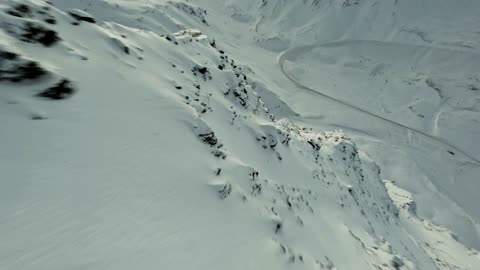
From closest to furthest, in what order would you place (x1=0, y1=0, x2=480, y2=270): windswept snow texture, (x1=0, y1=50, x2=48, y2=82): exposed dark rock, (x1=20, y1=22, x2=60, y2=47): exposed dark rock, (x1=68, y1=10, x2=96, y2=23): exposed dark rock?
(x1=0, y1=0, x2=480, y2=270): windswept snow texture < (x1=0, y1=50, x2=48, y2=82): exposed dark rock < (x1=20, y1=22, x2=60, y2=47): exposed dark rock < (x1=68, y1=10, x2=96, y2=23): exposed dark rock

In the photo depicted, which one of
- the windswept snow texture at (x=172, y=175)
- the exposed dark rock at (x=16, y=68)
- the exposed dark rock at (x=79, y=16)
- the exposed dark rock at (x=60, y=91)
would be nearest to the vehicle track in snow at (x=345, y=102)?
the windswept snow texture at (x=172, y=175)

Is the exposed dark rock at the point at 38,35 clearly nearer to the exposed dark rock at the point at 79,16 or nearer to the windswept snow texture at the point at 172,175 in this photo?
the windswept snow texture at the point at 172,175

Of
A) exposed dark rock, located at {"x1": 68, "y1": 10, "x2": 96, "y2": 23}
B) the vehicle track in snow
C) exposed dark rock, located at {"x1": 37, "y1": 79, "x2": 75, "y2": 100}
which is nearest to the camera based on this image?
exposed dark rock, located at {"x1": 37, "y1": 79, "x2": 75, "y2": 100}

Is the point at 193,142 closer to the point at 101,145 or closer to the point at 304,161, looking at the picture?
the point at 101,145

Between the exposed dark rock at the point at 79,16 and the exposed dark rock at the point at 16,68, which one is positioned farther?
the exposed dark rock at the point at 79,16

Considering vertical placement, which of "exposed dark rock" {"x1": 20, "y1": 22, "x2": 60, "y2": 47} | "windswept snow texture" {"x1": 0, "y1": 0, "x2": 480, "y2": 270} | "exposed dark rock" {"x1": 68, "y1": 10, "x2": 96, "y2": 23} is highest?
"exposed dark rock" {"x1": 68, "y1": 10, "x2": 96, "y2": 23}

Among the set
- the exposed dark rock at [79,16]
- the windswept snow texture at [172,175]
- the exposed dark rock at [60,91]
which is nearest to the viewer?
the windswept snow texture at [172,175]

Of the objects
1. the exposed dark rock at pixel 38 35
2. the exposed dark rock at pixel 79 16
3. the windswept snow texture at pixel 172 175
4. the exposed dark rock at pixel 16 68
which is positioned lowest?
the windswept snow texture at pixel 172 175

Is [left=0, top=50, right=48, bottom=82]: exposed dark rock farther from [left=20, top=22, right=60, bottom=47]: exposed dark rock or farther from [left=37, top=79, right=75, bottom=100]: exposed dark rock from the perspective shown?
[left=20, top=22, right=60, bottom=47]: exposed dark rock

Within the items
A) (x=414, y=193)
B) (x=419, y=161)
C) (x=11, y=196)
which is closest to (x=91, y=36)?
(x=11, y=196)

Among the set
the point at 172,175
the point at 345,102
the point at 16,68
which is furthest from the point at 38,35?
the point at 345,102

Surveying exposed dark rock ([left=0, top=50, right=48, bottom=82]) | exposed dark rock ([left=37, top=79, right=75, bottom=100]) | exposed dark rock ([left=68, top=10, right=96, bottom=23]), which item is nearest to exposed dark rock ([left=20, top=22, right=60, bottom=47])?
exposed dark rock ([left=0, top=50, right=48, bottom=82])
